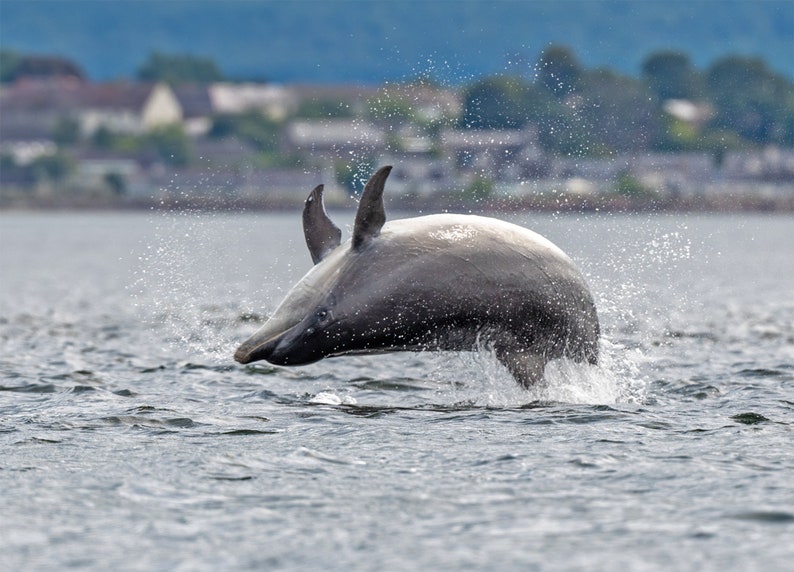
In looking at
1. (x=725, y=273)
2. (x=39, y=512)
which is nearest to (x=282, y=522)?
(x=39, y=512)

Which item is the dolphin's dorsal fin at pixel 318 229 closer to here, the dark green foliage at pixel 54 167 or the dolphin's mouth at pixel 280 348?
the dolphin's mouth at pixel 280 348

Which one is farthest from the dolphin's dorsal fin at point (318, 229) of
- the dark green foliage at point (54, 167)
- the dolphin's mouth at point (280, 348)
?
the dark green foliage at point (54, 167)

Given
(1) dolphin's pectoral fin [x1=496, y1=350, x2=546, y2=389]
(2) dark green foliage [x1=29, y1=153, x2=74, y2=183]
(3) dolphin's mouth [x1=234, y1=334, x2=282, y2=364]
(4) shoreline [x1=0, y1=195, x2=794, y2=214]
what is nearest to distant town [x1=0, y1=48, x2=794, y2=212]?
(2) dark green foliage [x1=29, y1=153, x2=74, y2=183]

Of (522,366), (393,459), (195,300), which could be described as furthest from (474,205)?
(393,459)

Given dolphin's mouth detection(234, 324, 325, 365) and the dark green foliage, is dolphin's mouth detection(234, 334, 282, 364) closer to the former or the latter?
A: dolphin's mouth detection(234, 324, 325, 365)

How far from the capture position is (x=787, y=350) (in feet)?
74.7

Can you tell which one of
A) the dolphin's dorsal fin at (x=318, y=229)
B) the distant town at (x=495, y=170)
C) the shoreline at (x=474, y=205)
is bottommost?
the dolphin's dorsal fin at (x=318, y=229)

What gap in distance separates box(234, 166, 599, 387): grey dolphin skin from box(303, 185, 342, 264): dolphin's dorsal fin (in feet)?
0.03

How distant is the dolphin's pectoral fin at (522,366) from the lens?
1636cm

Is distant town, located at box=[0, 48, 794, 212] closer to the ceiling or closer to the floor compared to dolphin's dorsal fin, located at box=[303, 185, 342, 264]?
closer to the ceiling

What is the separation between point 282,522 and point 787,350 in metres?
13.3

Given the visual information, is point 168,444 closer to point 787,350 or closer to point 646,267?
point 787,350

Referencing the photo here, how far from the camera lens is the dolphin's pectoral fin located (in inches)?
644

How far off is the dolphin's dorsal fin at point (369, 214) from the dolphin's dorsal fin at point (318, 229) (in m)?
0.65
